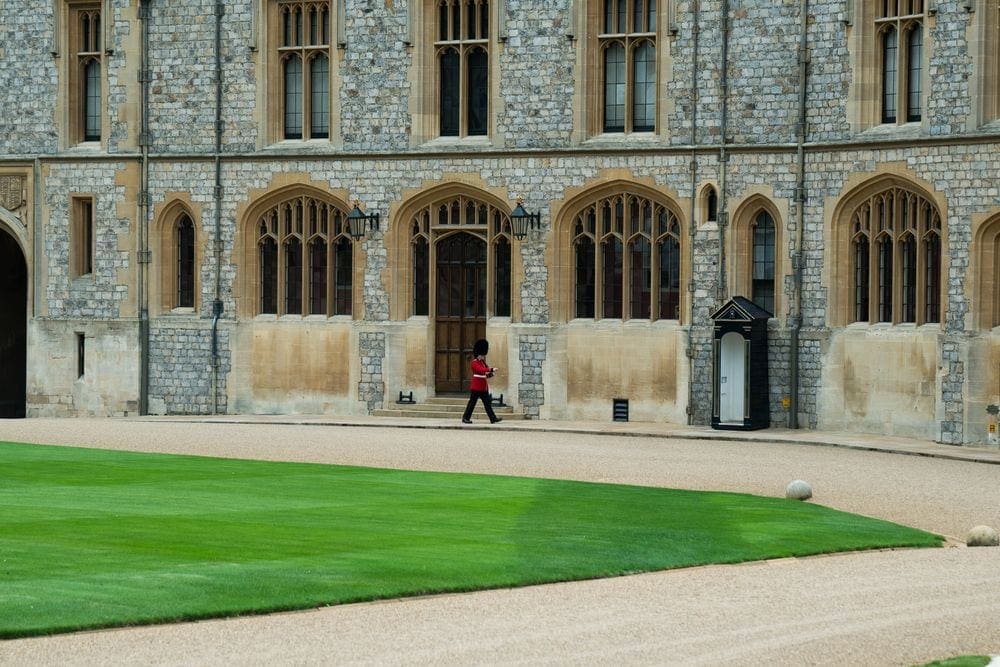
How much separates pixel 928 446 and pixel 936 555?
11036 millimetres

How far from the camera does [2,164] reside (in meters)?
33.5

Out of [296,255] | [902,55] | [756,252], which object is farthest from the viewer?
[296,255]

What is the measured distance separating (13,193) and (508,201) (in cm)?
900

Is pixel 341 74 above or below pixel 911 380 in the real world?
above

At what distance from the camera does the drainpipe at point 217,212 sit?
32.2 m

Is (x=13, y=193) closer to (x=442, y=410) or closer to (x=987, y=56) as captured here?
(x=442, y=410)

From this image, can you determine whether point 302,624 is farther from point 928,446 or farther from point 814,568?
point 928,446

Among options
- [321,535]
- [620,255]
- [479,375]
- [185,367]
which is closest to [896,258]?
[620,255]

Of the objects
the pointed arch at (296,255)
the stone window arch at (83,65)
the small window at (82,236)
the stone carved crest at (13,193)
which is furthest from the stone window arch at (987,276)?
the stone carved crest at (13,193)

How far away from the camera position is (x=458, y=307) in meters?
31.5

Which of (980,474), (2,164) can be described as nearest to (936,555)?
(980,474)

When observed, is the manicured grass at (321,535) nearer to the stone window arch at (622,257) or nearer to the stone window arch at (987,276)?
the stone window arch at (987,276)

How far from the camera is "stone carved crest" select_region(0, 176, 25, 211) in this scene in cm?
3341

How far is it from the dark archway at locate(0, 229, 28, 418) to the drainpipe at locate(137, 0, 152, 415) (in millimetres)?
4160
